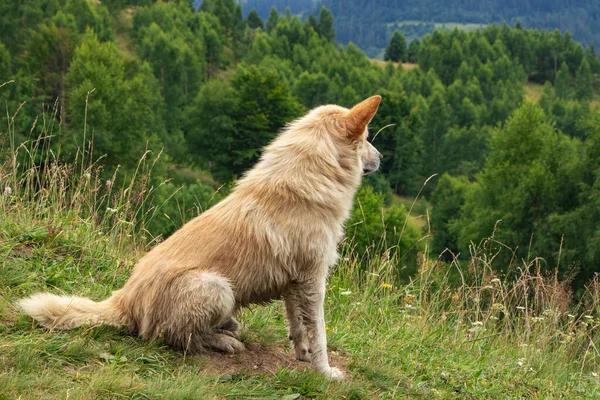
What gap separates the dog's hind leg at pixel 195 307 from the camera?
4418 mm

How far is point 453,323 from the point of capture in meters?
6.63

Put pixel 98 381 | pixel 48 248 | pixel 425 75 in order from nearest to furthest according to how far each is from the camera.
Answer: pixel 98 381 < pixel 48 248 < pixel 425 75

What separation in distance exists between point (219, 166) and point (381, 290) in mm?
50693

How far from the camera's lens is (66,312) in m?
4.55

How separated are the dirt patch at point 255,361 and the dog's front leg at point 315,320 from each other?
4.8 inches

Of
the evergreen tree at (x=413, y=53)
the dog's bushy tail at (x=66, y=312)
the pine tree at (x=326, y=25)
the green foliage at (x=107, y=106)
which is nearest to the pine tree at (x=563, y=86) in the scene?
the evergreen tree at (x=413, y=53)

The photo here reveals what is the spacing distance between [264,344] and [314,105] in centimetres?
7789

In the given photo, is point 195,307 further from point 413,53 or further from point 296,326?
point 413,53

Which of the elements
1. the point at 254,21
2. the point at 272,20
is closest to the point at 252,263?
the point at 272,20

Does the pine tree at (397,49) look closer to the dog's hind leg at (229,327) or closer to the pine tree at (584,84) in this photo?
the pine tree at (584,84)

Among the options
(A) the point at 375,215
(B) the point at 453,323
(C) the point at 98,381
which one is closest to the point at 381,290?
(B) the point at 453,323

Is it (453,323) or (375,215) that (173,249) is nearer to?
(453,323)

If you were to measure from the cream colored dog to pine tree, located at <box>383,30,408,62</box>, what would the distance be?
450 ft

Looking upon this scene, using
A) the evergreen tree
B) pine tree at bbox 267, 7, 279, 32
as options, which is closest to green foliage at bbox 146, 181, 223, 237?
pine tree at bbox 267, 7, 279, 32
